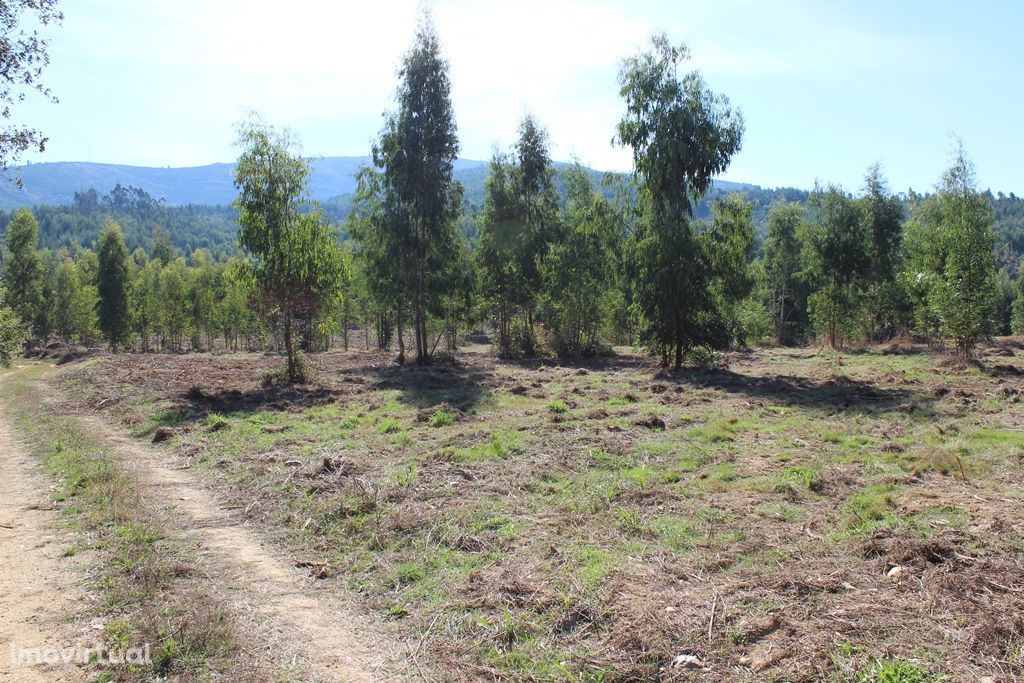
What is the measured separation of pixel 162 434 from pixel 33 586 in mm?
9032

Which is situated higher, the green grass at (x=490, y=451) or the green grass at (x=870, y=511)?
the green grass at (x=870, y=511)

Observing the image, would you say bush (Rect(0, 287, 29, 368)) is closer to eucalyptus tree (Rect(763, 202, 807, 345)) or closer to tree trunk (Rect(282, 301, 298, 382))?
tree trunk (Rect(282, 301, 298, 382))

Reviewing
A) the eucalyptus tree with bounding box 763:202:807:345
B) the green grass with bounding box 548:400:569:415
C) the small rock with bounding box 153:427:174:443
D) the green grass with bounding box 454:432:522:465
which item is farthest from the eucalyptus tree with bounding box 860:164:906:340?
the small rock with bounding box 153:427:174:443

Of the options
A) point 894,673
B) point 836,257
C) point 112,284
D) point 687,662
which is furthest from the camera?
point 112,284

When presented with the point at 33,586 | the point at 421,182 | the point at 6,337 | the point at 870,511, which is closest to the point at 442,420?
the point at 33,586

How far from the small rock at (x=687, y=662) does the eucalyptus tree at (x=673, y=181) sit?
20.9m

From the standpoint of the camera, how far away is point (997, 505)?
8.09 m

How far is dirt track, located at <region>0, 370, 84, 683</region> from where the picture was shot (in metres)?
5.70

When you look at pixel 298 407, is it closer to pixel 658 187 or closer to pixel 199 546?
pixel 199 546

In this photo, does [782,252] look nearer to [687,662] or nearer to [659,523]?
[659,523]

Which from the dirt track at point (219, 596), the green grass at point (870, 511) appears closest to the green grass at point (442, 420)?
the dirt track at point (219, 596)

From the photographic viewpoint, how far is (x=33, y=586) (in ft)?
23.7

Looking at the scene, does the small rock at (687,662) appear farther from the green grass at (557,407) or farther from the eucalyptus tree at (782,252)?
the eucalyptus tree at (782,252)

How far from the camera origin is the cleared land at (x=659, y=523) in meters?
5.56
